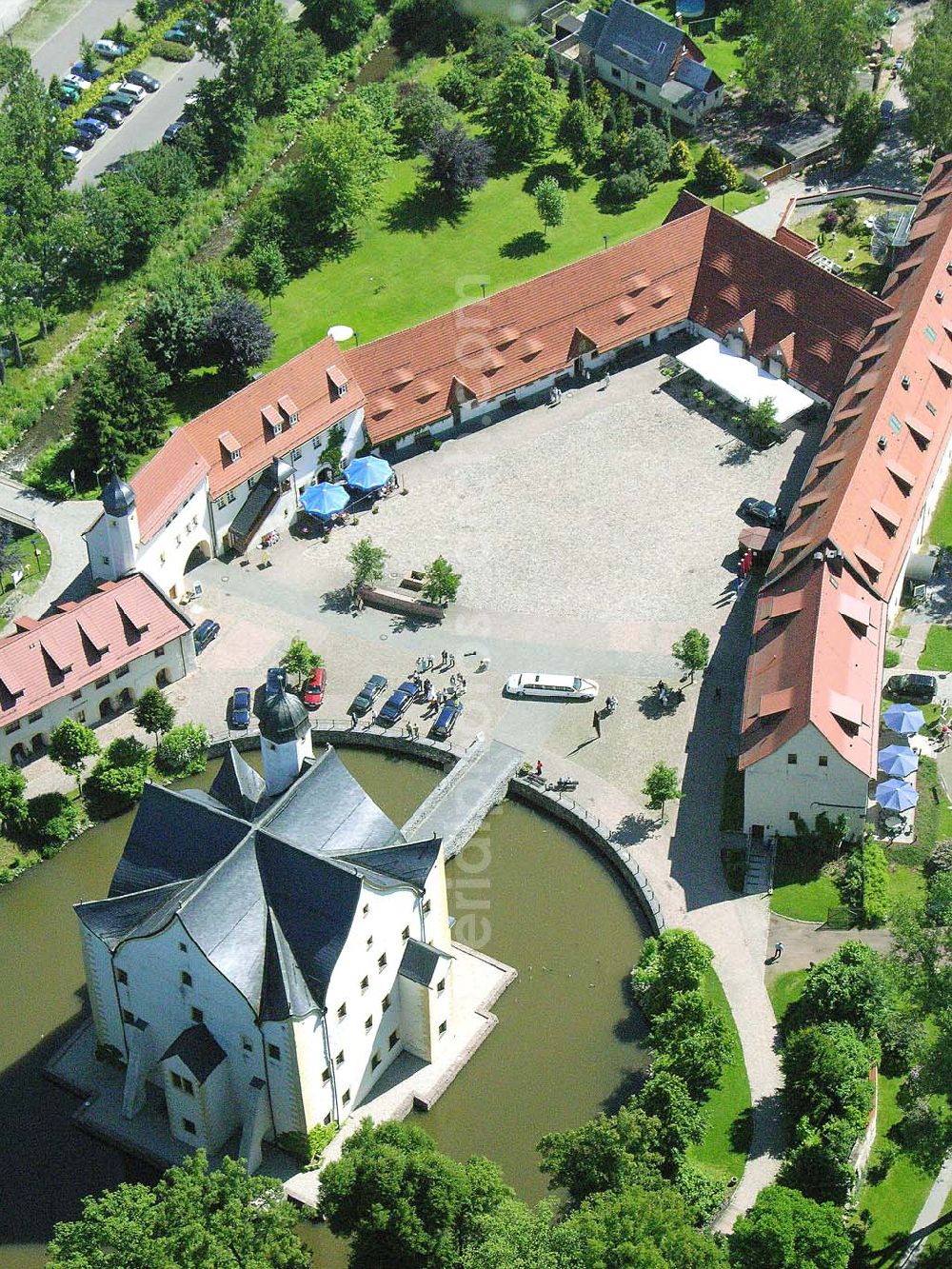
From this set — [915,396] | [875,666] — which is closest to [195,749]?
[875,666]

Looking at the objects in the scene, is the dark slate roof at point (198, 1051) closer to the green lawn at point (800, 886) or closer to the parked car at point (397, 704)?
the parked car at point (397, 704)

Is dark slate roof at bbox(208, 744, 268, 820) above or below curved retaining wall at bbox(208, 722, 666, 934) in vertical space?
above

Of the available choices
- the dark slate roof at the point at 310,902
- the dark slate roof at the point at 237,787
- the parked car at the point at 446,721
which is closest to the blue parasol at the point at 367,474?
the parked car at the point at 446,721

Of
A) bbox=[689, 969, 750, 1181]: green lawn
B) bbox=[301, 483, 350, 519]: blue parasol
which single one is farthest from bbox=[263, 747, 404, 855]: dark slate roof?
bbox=[301, 483, 350, 519]: blue parasol

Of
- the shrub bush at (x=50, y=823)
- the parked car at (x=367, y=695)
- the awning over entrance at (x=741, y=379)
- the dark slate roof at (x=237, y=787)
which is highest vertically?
the dark slate roof at (x=237, y=787)

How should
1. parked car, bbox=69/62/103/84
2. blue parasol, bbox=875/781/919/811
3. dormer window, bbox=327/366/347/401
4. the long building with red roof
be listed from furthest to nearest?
parked car, bbox=69/62/103/84 → dormer window, bbox=327/366/347/401 → blue parasol, bbox=875/781/919/811 → the long building with red roof

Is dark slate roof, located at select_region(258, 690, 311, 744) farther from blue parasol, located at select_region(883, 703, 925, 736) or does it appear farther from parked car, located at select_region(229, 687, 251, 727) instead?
blue parasol, located at select_region(883, 703, 925, 736)

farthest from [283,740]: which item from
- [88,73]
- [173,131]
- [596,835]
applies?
[88,73]
